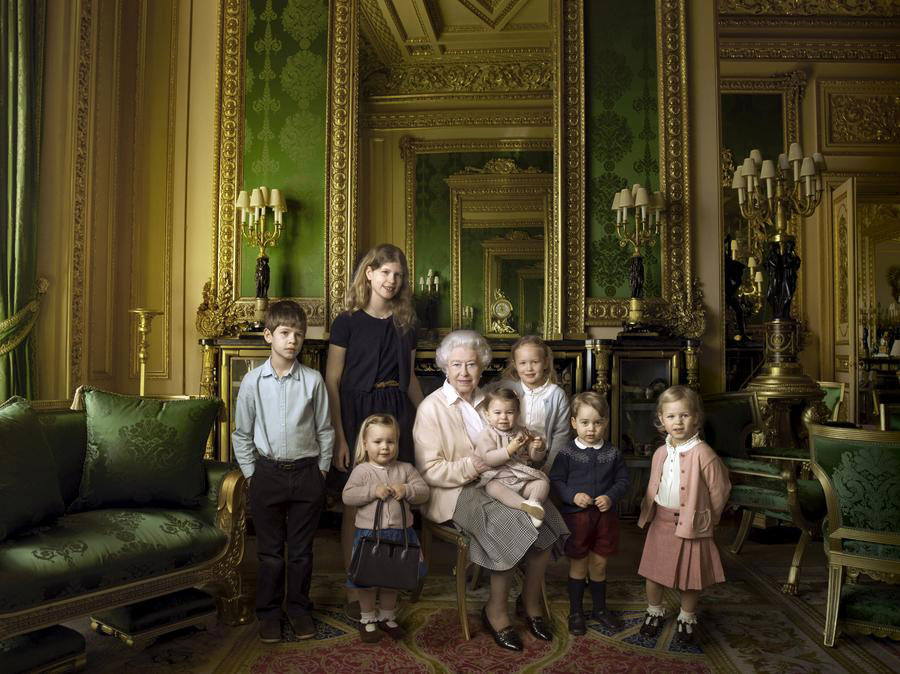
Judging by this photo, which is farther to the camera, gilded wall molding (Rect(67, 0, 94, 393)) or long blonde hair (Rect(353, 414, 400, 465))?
gilded wall molding (Rect(67, 0, 94, 393))

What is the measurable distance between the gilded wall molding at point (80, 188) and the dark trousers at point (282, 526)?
2.60 metres

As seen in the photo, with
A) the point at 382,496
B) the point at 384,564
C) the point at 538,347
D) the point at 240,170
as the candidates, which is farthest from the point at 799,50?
the point at 384,564

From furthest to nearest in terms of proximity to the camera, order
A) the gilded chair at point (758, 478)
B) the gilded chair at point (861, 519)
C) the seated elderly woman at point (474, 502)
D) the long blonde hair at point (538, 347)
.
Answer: the gilded chair at point (758, 478), the long blonde hair at point (538, 347), the seated elderly woman at point (474, 502), the gilded chair at point (861, 519)

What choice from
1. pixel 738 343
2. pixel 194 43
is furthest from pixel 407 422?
pixel 738 343

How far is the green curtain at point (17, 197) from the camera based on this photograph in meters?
4.39

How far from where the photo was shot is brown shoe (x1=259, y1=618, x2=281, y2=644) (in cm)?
291

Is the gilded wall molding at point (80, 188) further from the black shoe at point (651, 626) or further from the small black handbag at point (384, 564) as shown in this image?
the black shoe at point (651, 626)

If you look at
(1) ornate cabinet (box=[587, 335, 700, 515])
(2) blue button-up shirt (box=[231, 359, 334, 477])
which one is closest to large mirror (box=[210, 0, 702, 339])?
(1) ornate cabinet (box=[587, 335, 700, 515])

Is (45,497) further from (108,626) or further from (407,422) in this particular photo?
(407,422)

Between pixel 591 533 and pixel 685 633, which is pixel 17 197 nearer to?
pixel 591 533

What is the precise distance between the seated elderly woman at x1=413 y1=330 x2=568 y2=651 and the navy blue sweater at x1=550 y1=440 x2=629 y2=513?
0.40 feet

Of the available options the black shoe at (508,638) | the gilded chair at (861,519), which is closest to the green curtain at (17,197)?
the black shoe at (508,638)

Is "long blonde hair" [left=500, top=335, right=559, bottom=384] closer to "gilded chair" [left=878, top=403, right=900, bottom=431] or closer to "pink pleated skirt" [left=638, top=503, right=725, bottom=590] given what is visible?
"pink pleated skirt" [left=638, top=503, right=725, bottom=590]

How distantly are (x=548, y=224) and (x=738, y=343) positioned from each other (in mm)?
2685
